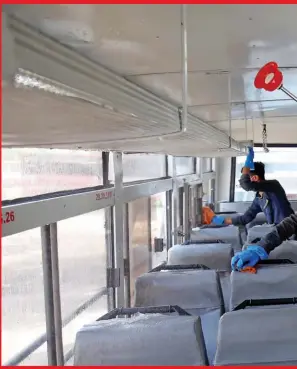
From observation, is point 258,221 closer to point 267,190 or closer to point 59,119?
point 267,190

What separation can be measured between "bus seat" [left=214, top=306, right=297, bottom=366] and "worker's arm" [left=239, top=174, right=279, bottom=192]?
269 centimetres

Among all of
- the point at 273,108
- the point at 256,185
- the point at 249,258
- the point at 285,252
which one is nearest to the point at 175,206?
the point at 256,185

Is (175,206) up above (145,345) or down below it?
above

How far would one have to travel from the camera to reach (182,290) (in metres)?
2.88

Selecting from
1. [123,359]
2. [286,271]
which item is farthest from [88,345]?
[286,271]

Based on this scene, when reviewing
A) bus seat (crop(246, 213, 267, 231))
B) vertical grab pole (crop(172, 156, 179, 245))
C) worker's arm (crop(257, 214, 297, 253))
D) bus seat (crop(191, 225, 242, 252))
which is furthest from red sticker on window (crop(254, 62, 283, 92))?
bus seat (crop(246, 213, 267, 231))

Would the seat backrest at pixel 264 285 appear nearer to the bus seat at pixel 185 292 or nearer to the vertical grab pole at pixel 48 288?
the bus seat at pixel 185 292

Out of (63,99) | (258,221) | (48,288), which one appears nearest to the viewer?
(63,99)

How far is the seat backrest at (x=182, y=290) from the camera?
2861mm

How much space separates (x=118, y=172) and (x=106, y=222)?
0.37 m

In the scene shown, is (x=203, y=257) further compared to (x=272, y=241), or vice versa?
(x=203, y=257)

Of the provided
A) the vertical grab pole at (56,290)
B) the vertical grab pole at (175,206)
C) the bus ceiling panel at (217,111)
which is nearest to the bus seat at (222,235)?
the vertical grab pole at (175,206)

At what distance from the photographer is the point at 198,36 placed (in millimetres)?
1475

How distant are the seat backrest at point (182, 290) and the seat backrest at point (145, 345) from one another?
3.06 feet
